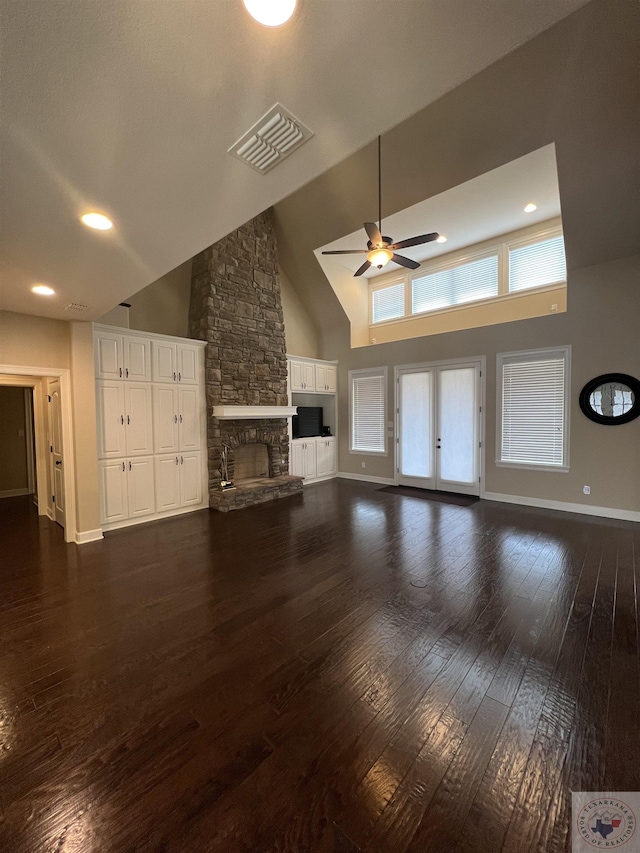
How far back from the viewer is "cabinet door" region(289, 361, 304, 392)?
23.7ft

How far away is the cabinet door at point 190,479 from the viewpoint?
18.1 ft

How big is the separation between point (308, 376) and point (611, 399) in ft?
16.6

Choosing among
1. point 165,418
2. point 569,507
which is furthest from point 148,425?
point 569,507

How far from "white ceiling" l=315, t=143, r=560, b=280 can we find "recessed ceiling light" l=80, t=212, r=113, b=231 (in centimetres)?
411

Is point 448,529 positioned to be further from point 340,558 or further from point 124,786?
point 124,786

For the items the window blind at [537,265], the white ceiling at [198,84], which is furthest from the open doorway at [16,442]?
the window blind at [537,265]

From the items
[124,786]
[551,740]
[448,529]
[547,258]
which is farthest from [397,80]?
[547,258]

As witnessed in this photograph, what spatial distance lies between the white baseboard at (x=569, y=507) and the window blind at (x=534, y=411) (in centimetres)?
60

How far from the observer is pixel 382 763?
5.07 feet

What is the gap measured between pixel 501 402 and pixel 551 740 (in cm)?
503

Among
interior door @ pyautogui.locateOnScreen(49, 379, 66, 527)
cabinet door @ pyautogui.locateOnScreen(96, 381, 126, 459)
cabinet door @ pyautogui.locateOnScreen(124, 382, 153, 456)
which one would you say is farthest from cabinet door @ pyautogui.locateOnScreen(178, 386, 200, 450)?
interior door @ pyautogui.locateOnScreen(49, 379, 66, 527)

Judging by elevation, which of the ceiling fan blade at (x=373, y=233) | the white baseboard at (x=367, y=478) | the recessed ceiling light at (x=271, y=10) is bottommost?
Result: the white baseboard at (x=367, y=478)

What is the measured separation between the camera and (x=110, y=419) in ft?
15.5

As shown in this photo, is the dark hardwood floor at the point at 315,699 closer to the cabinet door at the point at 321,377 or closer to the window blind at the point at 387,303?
the cabinet door at the point at 321,377
